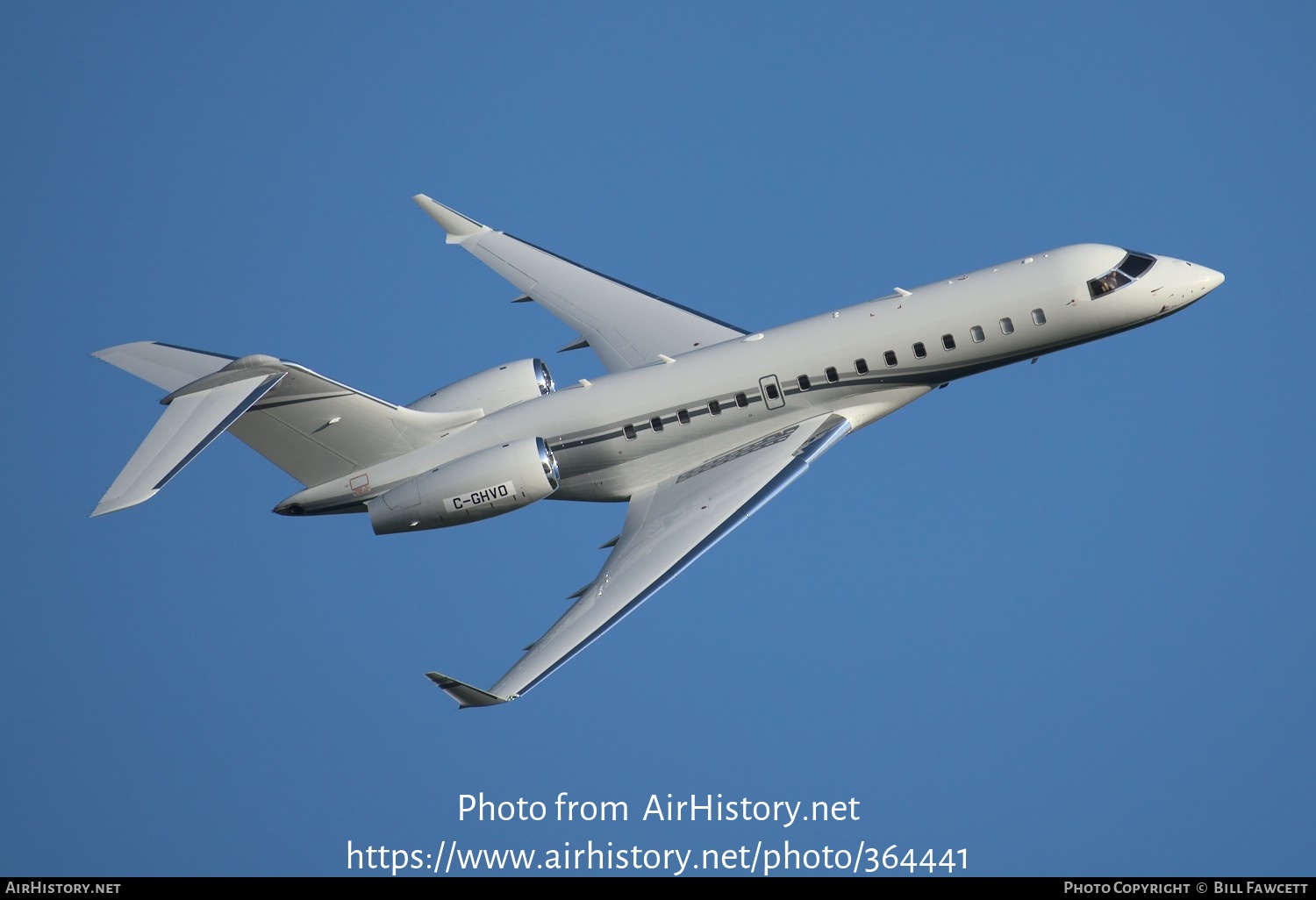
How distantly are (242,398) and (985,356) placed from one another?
622 inches

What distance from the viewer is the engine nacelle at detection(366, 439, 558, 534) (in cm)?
3747

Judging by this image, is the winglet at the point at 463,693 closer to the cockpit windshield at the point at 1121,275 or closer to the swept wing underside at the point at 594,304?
the swept wing underside at the point at 594,304

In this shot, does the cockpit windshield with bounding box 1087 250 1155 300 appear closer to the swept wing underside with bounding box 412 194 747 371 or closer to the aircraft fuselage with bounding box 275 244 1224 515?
the aircraft fuselage with bounding box 275 244 1224 515

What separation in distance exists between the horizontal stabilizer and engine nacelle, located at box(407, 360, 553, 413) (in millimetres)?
4313

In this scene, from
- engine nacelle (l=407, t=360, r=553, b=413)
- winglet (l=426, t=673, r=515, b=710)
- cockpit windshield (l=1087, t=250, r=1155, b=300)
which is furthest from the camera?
engine nacelle (l=407, t=360, r=553, b=413)

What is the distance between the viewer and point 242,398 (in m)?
36.3

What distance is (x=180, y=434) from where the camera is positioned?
116 ft

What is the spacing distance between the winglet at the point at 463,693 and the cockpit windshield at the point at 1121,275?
15747mm

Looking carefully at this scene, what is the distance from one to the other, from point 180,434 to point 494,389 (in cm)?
773

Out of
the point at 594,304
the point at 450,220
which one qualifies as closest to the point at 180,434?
the point at 594,304

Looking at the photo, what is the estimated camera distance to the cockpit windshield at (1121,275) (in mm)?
38625

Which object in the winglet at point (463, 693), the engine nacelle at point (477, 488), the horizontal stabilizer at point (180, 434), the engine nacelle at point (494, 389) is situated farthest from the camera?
the engine nacelle at point (494, 389)

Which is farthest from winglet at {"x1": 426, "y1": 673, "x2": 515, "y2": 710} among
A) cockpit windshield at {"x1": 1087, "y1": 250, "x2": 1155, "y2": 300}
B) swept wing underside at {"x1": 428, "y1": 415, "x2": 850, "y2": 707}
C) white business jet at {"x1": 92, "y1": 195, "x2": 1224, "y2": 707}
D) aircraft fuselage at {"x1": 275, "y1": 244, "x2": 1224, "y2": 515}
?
cockpit windshield at {"x1": 1087, "y1": 250, "x2": 1155, "y2": 300}

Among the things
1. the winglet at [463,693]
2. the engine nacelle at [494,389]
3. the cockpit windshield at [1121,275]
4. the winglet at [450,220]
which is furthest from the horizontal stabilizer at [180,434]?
the cockpit windshield at [1121,275]
